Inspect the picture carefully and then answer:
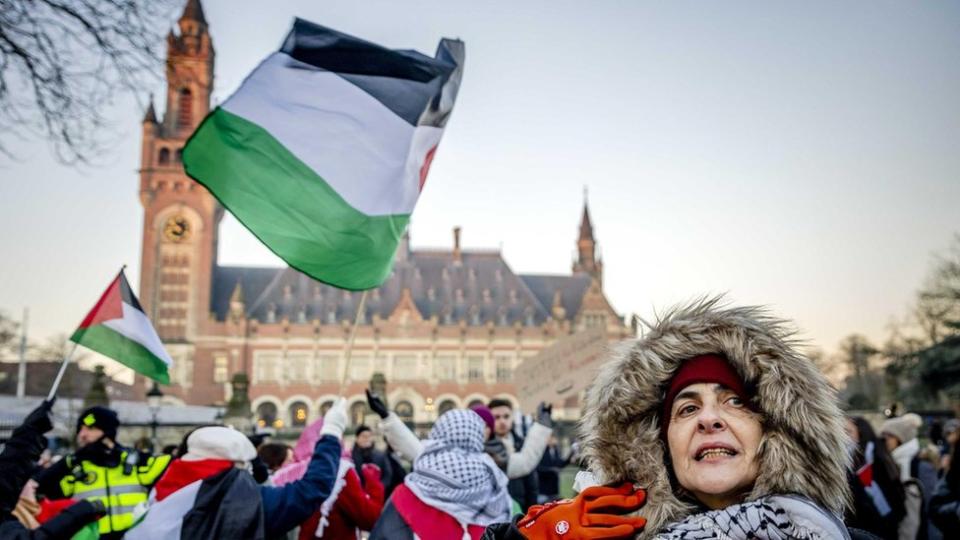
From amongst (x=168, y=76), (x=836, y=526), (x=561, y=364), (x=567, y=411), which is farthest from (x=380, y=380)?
(x=836, y=526)

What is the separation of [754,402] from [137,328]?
4.68 meters

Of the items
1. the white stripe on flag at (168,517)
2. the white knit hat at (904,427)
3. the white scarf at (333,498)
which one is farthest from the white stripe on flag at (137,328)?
the white knit hat at (904,427)

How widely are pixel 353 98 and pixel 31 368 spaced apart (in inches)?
2390

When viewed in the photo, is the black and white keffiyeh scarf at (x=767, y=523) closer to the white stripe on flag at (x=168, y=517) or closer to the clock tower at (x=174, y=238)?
the white stripe on flag at (x=168, y=517)

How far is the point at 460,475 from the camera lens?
3.54 m

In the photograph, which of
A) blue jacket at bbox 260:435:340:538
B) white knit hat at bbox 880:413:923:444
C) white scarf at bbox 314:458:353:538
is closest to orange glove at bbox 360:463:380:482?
white scarf at bbox 314:458:353:538

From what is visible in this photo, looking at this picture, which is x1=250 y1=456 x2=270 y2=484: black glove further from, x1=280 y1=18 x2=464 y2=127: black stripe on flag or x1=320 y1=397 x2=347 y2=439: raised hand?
x1=280 y1=18 x2=464 y2=127: black stripe on flag

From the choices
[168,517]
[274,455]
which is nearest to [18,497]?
[168,517]

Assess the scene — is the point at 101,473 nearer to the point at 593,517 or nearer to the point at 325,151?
the point at 325,151

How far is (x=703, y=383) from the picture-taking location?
1.83 meters

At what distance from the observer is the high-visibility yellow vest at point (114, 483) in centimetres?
434

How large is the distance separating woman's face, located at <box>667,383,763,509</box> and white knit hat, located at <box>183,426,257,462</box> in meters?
2.24

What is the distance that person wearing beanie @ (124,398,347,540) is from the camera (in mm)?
3242

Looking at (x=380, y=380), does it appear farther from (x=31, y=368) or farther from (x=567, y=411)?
(x=31, y=368)
